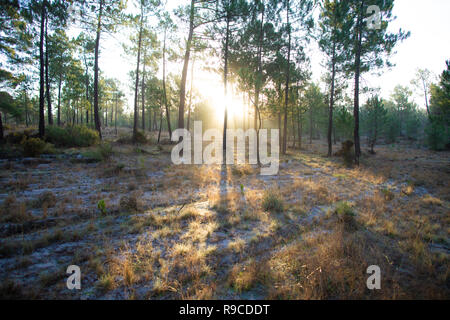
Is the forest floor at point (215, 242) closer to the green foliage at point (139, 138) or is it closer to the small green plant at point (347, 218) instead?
the small green plant at point (347, 218)

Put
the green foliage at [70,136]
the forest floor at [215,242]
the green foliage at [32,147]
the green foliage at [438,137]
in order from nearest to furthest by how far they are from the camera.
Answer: the forest floor at [215,242], the green foliage at [32,147], the green foliage at [70,136], the green foliage at [438,137]

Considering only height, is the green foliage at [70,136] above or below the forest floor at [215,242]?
above

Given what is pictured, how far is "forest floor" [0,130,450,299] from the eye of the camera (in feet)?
7.58

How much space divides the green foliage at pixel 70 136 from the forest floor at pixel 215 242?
6.64m

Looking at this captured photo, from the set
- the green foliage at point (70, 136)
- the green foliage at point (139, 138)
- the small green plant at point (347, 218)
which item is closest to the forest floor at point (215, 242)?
the small green plant at point (347, 218)

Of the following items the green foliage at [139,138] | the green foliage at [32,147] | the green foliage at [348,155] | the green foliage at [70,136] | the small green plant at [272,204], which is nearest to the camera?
the small green plant at [272,204]

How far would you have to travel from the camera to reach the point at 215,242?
3.51 metres

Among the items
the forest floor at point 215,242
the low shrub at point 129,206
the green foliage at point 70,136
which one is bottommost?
the forest floor at point 215,242

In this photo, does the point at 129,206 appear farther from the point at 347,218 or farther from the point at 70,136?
the point at 70,136

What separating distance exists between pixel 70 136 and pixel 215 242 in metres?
14.8

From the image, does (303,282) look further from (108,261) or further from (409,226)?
(409,226)

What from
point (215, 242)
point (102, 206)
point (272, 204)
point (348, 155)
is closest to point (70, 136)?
point (102, 206)

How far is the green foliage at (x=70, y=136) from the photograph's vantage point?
1236 cm

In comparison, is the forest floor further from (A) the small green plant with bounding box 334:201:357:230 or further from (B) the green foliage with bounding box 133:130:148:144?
(B) the green foliage with bounding box 133:130:148:144
